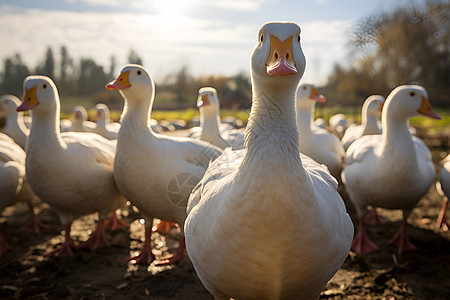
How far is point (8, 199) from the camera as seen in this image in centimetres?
419

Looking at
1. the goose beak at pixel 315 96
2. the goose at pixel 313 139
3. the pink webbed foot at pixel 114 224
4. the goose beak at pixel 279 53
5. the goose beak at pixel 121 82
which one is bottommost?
the pink webbed foot at pixel 114 224

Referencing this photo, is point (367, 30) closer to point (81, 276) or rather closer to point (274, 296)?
point (274, 296)

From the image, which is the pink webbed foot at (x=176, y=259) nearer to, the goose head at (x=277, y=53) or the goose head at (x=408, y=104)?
the goose head at (x=277, y=53)

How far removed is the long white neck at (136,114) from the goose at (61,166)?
766 mm

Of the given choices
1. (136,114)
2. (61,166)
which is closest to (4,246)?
(61,166)

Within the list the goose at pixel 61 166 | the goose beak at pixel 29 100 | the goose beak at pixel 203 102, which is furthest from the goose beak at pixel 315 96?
the goose beak at pixel 29 100

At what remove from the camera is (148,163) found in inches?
142

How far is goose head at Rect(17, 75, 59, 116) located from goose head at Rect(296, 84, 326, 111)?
3.78 m

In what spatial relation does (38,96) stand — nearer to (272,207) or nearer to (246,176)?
(246,176)

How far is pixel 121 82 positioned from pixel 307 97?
3.19m

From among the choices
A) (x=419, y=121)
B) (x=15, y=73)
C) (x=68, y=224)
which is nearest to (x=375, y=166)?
(x=68, y=224)

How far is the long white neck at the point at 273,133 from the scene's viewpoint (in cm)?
167

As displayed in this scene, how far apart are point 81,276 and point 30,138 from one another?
178 centimetres

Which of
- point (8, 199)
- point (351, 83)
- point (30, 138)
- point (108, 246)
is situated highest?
point (351, 83)
